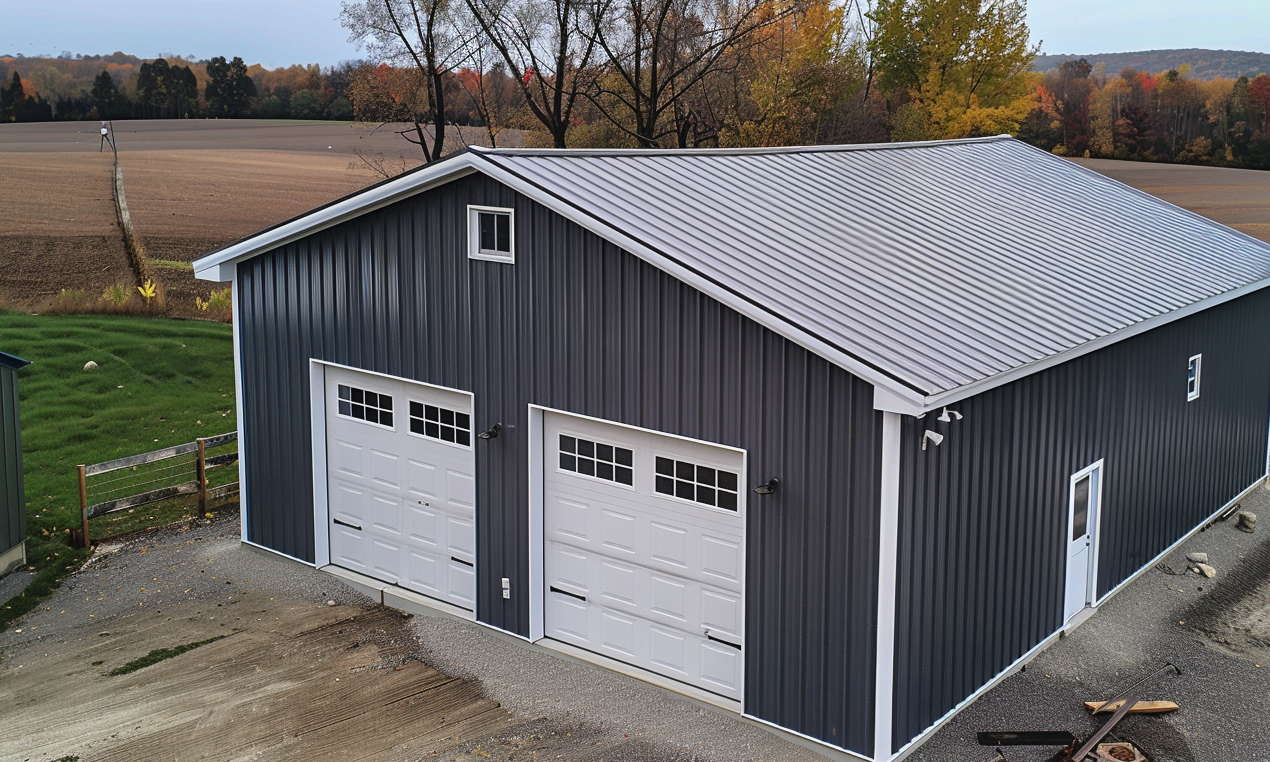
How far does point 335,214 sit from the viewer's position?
38.2 feet

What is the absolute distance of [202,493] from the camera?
14867 millimetres

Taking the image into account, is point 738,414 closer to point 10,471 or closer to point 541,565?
point 541,565

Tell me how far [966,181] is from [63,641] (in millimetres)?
12410

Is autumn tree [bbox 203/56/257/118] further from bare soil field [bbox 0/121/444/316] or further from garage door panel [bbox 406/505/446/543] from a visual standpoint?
garage door panel [bbox 406/505/446/543]

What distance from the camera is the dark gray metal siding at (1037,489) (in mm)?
8859

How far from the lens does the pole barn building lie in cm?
879

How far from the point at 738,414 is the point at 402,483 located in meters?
4.66

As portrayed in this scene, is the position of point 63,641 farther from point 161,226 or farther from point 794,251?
point 161,226

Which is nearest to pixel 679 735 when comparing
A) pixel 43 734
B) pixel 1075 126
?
pixel 43 734

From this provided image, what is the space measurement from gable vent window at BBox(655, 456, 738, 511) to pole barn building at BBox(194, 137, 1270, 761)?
30 millimetres

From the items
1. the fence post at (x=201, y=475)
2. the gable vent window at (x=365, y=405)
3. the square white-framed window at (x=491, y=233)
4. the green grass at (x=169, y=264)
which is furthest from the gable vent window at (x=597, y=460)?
the green grass at (x=169, y=264)

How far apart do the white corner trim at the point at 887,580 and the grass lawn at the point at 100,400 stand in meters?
9.09

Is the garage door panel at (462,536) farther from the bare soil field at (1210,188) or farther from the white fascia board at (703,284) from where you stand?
the bare soil field at (1210,188)

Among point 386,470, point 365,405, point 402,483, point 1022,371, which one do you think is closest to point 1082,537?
point 1022,371
